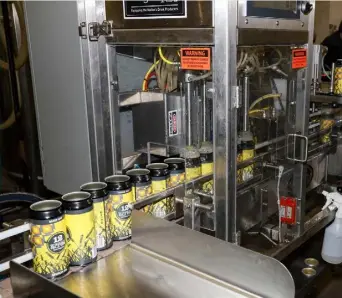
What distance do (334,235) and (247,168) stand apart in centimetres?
56

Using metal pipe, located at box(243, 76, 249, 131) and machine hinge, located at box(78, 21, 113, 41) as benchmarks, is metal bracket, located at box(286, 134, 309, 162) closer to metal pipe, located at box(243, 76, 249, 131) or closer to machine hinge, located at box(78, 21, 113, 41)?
metal pipe, located at box(243, 76, 249, 131)

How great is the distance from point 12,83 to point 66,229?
1882mm

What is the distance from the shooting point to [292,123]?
1.60 m

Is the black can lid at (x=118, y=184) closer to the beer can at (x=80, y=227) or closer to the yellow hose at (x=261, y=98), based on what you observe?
the beer can at (x=80, y=227)

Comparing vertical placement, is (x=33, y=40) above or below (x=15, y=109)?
above

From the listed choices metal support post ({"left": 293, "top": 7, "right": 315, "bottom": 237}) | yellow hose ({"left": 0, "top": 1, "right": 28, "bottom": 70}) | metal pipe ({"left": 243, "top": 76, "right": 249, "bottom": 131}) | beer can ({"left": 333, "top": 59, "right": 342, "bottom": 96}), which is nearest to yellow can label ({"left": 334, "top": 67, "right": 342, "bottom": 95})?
beer can ({"left": 333, "top": 59, "right": 342, "bottom": 96})

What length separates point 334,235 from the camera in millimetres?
1700

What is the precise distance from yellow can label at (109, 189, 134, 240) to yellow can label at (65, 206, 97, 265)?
9 centimetres

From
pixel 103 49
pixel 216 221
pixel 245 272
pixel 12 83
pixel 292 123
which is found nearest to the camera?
pixel 245 272

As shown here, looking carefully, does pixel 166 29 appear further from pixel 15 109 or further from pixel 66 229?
pixel 15 109

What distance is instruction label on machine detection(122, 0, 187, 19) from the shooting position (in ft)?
3.86

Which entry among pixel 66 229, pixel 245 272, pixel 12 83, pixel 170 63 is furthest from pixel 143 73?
pixel 12 83

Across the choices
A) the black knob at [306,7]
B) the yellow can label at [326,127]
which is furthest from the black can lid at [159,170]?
the yellow can label at [326,127]

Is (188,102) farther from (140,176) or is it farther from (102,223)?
(102,223)
